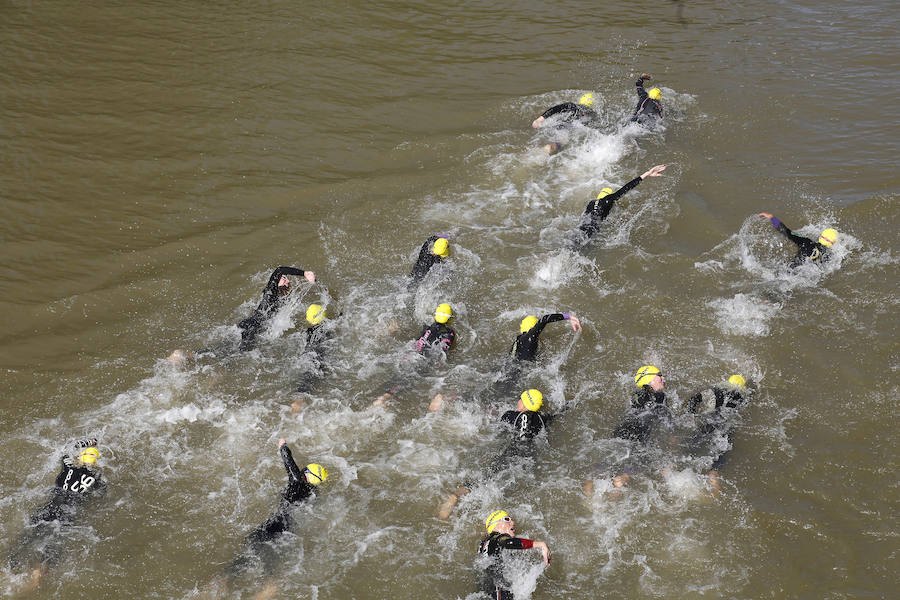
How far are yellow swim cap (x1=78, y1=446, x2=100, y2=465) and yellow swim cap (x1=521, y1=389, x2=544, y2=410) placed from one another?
593 centimetres

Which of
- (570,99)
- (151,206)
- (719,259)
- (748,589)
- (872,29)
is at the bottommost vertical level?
(748,589)

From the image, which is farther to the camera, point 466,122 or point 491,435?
point 466,122

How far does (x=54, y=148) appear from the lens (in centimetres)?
1512

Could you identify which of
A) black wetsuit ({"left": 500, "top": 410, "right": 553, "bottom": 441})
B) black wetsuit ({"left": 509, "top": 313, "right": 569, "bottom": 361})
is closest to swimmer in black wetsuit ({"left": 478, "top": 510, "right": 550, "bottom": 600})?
black wetsuit ({"left": 500, "top": 410, "right": 553, "bottom": 441})

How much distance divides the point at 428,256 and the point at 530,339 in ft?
8.67

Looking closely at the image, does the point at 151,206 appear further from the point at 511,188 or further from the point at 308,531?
the point at 308,531

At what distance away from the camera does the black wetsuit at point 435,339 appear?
34.8 feet

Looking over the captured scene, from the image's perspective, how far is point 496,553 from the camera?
7.82 meters

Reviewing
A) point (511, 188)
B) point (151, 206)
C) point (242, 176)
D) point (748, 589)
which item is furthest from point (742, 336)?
point (151, 206)

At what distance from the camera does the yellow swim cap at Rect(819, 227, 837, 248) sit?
12.0 metres

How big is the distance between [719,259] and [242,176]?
1016 centimetres

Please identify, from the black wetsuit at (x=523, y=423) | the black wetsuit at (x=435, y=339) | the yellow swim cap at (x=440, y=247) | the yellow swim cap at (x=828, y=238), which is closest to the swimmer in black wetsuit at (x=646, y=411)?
the black wetsuit at (x=523, y=423)

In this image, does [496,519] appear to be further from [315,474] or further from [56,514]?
[56,514]

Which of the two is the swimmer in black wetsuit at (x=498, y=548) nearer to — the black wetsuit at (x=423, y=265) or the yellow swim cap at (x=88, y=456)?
the black wetsuit at (x=423, y=265)
